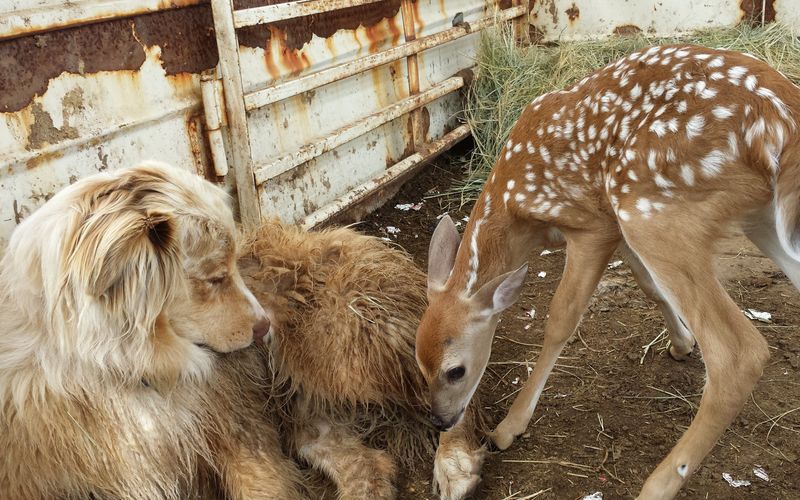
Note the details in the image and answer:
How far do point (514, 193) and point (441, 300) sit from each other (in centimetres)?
58

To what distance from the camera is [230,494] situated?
308 centimetres

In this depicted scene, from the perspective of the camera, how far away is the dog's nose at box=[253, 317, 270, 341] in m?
2.97

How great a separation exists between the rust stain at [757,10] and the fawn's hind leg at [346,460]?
5024 millimetres

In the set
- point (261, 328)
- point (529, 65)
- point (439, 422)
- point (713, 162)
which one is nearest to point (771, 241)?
point (713, 162)

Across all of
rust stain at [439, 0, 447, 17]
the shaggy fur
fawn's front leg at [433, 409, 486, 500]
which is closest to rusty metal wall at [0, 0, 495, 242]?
rust stain at [439, 0, 447, 17]

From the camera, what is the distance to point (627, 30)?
6.85 meters

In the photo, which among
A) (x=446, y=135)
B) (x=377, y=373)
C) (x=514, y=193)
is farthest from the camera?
(x=446, y=135)

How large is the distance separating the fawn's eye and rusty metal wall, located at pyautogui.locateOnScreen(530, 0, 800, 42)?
179 inches

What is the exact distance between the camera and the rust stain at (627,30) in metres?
6.81

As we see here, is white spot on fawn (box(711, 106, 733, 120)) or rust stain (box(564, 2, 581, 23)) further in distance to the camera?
rust stain (box(564, 2, 581, 23))

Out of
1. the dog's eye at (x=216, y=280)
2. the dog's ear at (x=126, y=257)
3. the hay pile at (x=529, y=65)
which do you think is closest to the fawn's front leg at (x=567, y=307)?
the dog's eye at (x=216, y=280)

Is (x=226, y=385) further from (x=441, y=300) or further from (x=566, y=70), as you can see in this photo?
(x=566, y=70)

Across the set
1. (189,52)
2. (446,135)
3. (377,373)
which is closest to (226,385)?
(377,373)

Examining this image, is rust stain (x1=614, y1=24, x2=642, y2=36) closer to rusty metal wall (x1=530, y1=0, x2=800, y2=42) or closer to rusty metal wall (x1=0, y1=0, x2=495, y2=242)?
rusty metal wall (x1=530, y1=0, x2=800, y2=42)
